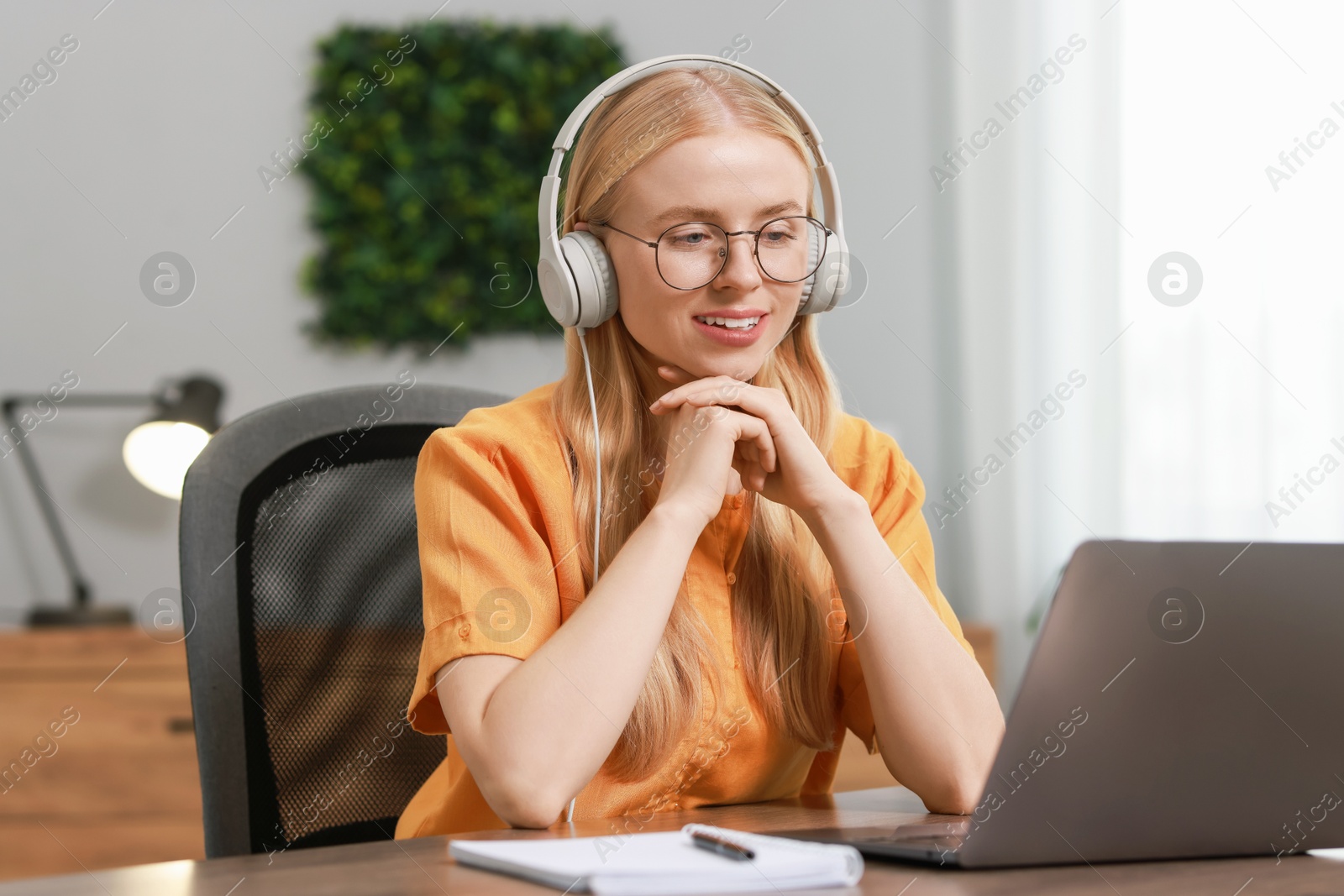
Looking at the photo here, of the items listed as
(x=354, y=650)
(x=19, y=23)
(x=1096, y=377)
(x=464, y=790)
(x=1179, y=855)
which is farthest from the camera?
(x=19, y=23)

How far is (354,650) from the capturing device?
1135 millimetres

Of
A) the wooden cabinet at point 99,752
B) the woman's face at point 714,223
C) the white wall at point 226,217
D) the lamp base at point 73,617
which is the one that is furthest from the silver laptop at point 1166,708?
the lamp base at point 73,617

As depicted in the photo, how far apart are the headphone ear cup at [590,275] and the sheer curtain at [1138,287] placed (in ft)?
4.98

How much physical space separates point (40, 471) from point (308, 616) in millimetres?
2060

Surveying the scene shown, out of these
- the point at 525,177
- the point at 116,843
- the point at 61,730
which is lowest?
the point at 116,843

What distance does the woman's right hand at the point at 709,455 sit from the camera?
3.34ft

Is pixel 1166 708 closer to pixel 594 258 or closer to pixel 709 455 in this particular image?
pixel 709 455

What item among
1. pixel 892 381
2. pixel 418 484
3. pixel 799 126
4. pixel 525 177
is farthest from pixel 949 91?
pixel 418 484

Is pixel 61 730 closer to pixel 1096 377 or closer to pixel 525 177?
pixel 525 177

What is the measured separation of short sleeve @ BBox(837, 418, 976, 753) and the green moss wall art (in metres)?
1.79

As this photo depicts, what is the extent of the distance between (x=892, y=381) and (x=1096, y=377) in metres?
0.61

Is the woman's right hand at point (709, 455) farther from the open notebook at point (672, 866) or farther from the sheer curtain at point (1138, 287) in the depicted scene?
the sheer curtain at point (1138, 287)

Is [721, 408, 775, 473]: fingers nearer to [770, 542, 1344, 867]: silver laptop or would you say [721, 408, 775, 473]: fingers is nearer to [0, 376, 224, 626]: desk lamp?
[770, 542, 1344, 867]: silver laptop

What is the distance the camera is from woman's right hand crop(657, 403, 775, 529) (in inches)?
40.0
